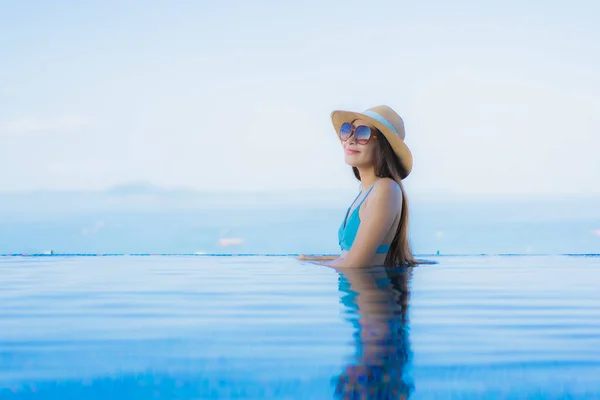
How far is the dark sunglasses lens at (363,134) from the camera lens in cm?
477

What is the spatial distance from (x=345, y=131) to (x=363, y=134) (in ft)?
0.53

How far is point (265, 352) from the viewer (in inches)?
65.9

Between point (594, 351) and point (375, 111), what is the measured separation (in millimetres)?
3315

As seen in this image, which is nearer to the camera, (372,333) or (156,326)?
(372,333)

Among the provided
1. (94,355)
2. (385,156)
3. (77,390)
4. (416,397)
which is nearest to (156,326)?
(94,355)

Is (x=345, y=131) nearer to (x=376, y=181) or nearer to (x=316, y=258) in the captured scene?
(x=376, y=181)

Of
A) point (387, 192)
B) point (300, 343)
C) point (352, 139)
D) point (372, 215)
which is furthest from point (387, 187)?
point (300, 343)

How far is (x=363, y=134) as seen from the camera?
478 centimetres

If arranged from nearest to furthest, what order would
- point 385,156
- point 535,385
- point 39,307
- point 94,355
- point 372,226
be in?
point 535,385
point 94,355
point 39,307
point 372,226
point 385,156

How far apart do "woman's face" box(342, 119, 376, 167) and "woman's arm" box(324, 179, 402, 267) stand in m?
0.30

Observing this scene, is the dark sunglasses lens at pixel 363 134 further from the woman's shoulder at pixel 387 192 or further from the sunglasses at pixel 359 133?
the woman's shoulder at pixel 387 192

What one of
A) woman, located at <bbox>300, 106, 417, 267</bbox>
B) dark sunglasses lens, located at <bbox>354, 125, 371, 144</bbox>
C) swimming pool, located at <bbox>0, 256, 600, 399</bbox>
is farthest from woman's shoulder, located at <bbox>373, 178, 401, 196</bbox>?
swimming pool, located at <bbox>0, 256, 600, 399</bbox>

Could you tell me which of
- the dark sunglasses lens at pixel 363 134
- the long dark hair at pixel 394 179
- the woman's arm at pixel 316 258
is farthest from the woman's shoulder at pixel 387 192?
the woman's arm at pixel 316 258

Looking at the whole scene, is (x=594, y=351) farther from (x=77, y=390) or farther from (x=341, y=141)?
(x=341, y=141)
